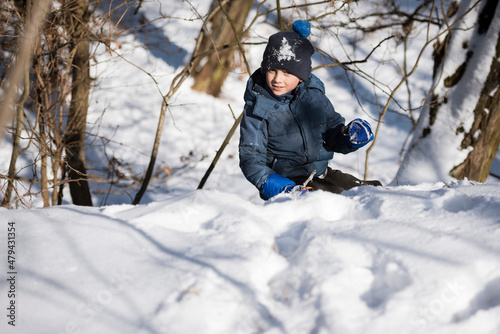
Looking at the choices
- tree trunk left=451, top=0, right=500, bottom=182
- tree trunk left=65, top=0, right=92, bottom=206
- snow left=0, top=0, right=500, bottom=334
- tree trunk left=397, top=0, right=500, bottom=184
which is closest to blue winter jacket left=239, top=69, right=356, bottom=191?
snow left=0, top=0, right=500, bottom=334

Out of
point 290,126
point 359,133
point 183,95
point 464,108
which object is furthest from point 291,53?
point 183,95

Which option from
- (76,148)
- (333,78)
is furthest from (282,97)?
(333,78)

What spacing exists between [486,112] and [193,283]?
118 inches

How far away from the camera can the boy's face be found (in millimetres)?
2256

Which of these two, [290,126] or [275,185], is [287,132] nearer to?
[290,126]

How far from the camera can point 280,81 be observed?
2258 millimetres

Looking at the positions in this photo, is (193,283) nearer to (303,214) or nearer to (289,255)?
(289,255)

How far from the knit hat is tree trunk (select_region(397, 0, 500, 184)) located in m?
1.61

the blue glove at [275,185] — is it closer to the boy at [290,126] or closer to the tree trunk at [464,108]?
the boy at [290,126]

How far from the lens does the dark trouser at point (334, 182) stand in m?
2.35

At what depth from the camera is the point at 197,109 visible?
7.07 meters

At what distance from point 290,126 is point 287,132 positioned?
4 centimetres

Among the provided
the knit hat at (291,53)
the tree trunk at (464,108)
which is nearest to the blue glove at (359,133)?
the knit hat at (291,53)

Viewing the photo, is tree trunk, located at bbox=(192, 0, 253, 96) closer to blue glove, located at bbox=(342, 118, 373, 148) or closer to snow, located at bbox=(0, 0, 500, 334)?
blue glove, located at bbox=(342, 118, 373, 148)
